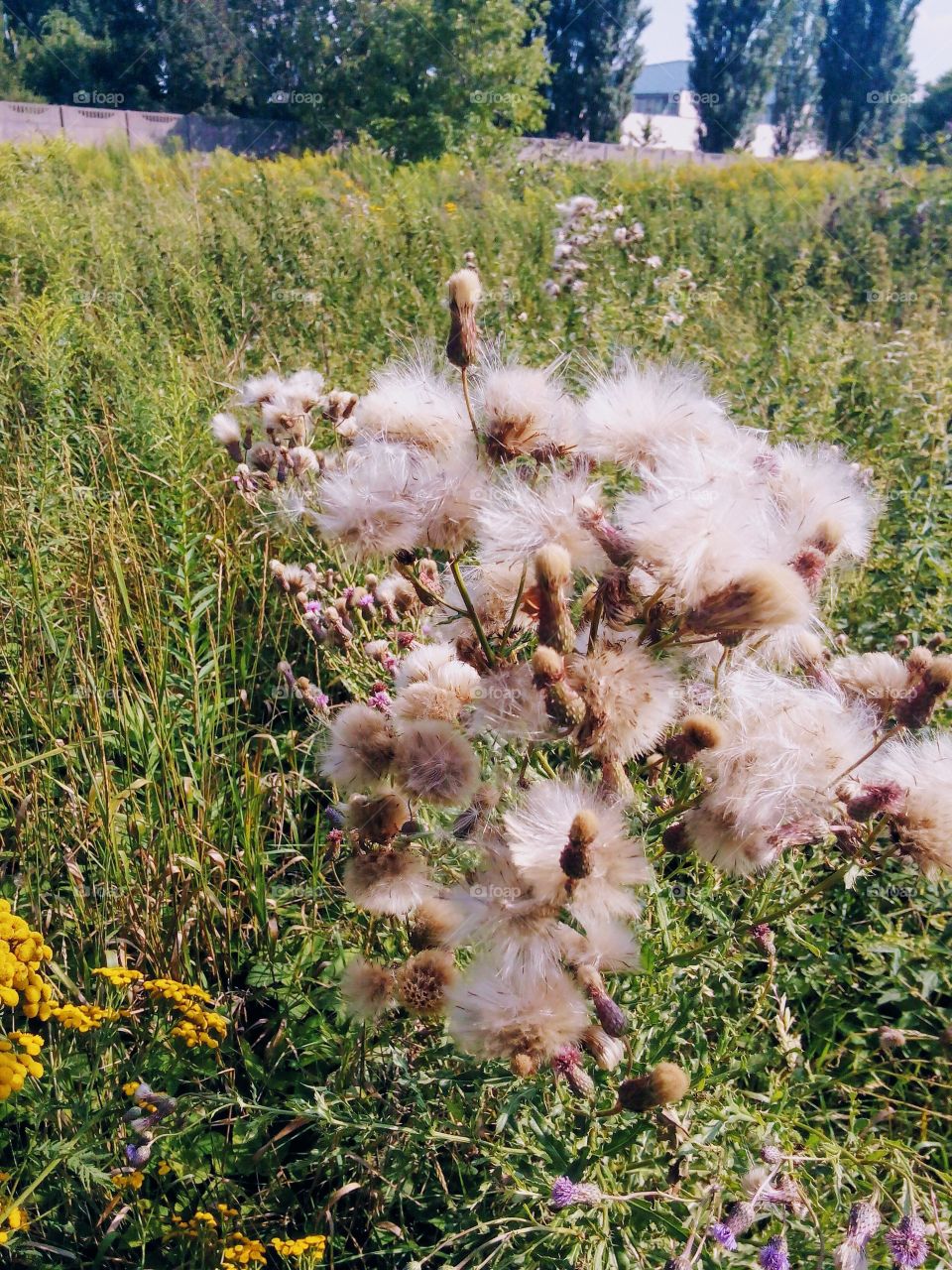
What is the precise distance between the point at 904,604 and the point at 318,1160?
7.43 ft

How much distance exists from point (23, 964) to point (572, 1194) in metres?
0.91

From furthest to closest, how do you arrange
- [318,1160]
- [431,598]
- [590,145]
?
[590,145] → [318,1160] → [431,598]

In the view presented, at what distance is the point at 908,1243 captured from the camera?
123cm

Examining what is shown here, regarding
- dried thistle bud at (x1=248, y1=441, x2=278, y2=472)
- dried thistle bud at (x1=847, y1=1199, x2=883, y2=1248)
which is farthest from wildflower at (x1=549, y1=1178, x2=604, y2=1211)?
dried thistle bud at (x1=248, y1=441, x2=278, y2=472)

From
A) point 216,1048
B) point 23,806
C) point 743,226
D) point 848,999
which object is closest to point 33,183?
point 23,806

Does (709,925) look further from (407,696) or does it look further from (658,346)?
(658,346)

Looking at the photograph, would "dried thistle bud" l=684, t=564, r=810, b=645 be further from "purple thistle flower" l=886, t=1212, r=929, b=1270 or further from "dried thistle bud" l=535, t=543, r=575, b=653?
"purple thistle flower" l=886, t=1212, r=929, b=1270

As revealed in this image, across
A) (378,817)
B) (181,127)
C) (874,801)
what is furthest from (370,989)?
(181,127)

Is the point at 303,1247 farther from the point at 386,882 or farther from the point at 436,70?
the point at 436,70

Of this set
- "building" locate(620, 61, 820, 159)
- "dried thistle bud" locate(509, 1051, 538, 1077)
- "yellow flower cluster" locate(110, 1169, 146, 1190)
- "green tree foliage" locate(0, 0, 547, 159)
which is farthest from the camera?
"building" locate(620, 61, 820, 159)

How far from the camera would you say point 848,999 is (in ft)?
7.45

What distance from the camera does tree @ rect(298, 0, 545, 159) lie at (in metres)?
18.3

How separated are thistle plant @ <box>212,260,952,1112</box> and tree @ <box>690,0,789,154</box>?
1616 inches

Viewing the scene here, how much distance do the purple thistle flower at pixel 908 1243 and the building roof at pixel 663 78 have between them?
6201 centimetres
